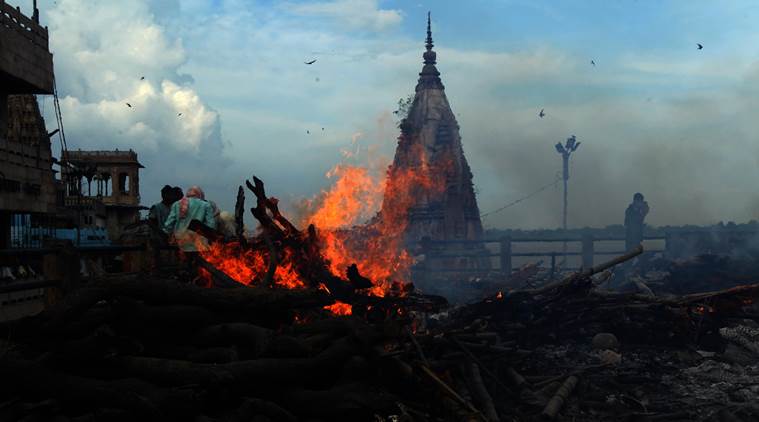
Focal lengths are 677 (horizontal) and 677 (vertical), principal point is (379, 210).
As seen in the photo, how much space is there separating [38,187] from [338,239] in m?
19.3

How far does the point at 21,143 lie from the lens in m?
27.7

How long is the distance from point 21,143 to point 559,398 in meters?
25.7

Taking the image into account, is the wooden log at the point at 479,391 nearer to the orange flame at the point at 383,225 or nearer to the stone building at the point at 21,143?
the orange flame at the point at 383,225

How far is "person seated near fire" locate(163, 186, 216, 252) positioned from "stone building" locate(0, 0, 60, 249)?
59.2 ft

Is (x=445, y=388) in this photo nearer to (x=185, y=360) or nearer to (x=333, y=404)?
(x=333, y=404)

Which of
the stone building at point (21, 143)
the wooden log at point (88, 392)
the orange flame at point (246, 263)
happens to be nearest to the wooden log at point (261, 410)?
the wooden log at point (88, 392)

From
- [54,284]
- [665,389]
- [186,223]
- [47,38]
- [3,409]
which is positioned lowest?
[665,389]

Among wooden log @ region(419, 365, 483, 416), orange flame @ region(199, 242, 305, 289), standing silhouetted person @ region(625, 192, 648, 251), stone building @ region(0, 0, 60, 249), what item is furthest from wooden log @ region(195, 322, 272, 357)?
standing silhouetted person @ region(625, 192, 648, 251)

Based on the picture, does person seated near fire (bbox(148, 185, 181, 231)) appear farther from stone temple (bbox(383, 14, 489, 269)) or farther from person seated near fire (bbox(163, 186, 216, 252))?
stone temple (bbox(383, 14, 489, 269))

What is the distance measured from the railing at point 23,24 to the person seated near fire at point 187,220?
63.0 ft

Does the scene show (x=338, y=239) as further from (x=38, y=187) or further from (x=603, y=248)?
(x=603, y=248)

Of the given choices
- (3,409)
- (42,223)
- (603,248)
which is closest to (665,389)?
(3,409)

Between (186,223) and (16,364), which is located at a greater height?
(186,223)

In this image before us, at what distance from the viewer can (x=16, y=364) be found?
17.1ft
